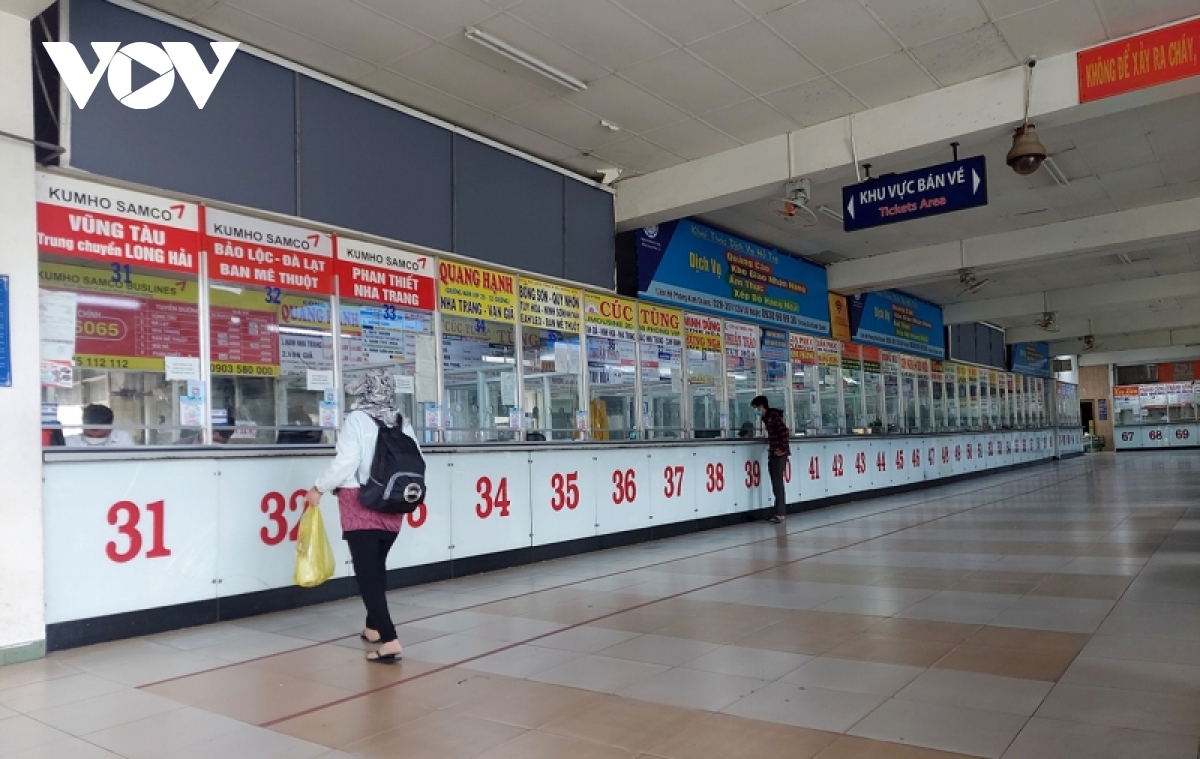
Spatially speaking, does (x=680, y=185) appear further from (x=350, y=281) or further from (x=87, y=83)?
(x=87, y=83)

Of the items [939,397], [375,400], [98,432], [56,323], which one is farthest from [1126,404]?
[56,323]

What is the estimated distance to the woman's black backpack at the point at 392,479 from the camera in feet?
13.5

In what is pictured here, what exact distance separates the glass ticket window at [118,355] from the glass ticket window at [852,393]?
10.7 m

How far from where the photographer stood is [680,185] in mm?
8484

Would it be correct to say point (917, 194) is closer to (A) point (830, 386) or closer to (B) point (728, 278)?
(B) point (728, 278)

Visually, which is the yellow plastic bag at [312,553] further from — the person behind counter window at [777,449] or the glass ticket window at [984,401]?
the glass ticket window at [984,401]

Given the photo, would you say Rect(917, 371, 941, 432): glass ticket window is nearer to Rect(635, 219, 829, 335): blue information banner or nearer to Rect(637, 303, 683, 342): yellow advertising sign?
Rect(635, 219, 829, 335): blue information banner

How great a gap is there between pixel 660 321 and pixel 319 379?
4.57 meters

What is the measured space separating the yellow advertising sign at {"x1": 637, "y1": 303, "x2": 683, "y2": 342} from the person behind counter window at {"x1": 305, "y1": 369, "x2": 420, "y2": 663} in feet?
17.5

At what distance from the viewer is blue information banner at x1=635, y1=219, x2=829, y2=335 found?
9.45 meters

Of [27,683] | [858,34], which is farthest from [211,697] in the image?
[858,34]

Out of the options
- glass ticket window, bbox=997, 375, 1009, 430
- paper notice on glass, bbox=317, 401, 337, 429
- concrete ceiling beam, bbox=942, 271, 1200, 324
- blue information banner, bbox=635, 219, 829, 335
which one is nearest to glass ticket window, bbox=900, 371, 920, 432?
concrete ceiling beam, bbox=942, 271, 1200, 324

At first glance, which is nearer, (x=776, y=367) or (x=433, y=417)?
(x=433, y=417)

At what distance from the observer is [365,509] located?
13.8 feet
